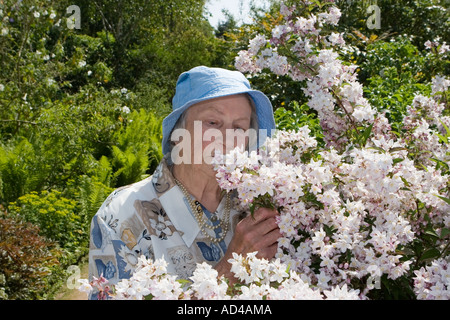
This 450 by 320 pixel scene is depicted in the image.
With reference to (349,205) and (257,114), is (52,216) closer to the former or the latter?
(257,114)

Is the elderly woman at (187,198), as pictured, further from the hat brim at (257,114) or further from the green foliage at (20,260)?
the green foliage at (20,260)

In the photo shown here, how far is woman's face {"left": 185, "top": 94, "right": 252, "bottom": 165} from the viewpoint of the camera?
173 centimetres

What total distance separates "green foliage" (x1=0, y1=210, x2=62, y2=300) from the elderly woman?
8.06 feet

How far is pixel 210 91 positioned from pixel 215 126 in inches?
5.1

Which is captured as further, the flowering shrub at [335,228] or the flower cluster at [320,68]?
the flower cluster at [320,68]

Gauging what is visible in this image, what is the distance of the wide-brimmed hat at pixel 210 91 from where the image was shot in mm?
1742

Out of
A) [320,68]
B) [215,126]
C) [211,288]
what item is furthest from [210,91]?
[211,288]

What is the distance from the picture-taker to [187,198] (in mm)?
1827

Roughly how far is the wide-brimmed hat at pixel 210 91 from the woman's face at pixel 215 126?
0.15 ft

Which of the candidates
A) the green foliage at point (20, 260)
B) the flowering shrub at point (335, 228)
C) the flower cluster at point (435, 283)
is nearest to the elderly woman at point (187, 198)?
the flowering shrub at point (335, 228)

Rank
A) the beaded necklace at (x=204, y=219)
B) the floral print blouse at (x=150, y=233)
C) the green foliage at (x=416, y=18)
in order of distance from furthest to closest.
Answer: the green foliage at (x=416, y=18), the beaded necklace at (x=204, y=219), the floral print blouse at (x=150, y=233)

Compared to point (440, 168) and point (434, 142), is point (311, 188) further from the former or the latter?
point (434, 142)

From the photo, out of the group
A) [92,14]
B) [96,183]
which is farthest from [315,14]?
[92,14]
